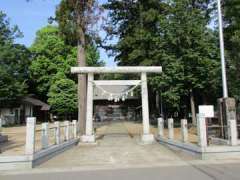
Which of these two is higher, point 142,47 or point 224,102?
point 142,47

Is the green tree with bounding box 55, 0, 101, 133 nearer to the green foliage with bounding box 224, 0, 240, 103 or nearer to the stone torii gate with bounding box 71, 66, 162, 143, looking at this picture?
the stone torii gate with bounding box 71, 66, 162, 143

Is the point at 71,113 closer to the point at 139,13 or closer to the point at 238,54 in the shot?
the point at 139,13

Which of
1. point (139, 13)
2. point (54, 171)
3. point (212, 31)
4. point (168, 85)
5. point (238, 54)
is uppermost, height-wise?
point (139, 13)

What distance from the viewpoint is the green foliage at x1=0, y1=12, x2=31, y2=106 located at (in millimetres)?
44188

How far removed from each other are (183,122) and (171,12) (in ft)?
61.8

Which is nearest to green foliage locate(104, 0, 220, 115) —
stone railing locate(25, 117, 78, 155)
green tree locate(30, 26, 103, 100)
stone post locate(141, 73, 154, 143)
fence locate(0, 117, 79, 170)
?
stone post locate(141, 73, 154, 143)

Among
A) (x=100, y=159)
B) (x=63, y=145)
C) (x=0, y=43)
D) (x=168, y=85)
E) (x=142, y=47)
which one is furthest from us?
(x=0, y=43)

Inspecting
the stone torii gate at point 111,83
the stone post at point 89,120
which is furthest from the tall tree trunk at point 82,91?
the stone torii gate at point 111,83

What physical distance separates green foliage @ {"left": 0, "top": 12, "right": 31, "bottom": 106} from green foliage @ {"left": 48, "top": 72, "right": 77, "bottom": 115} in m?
4.48

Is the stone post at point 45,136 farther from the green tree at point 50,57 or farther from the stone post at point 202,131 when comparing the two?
the green tree at point 50,57

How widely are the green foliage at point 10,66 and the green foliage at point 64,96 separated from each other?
4475mm

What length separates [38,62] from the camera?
→ 178 ft

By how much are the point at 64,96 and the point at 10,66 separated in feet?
27.4

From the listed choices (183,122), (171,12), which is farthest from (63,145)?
(171,12)
